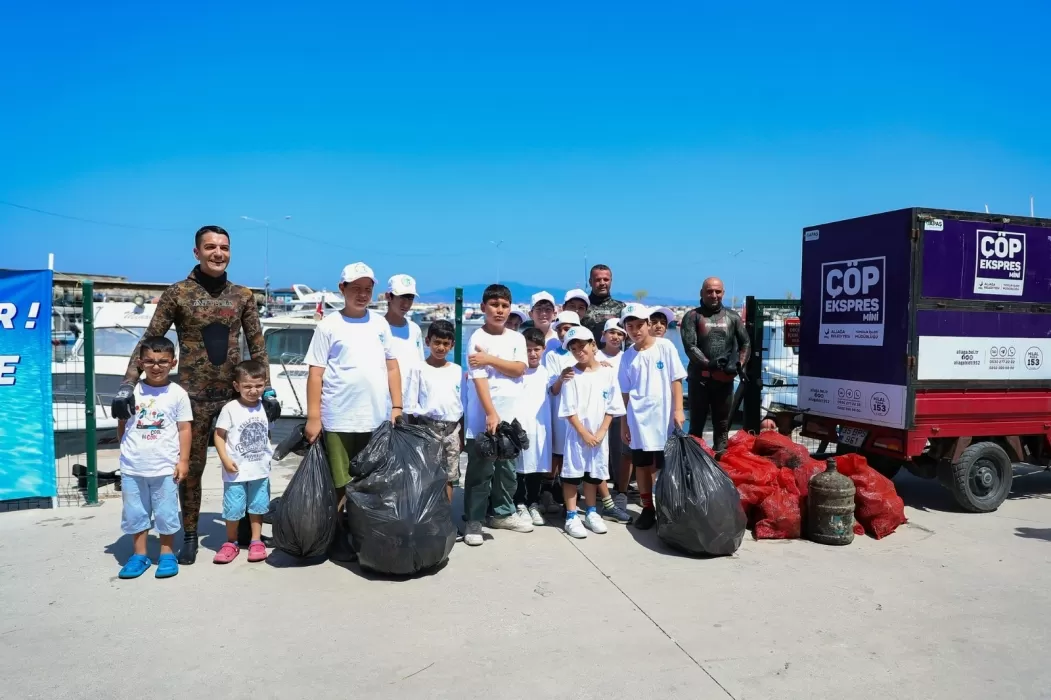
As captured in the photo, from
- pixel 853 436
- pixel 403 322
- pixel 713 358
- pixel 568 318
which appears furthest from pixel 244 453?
pixel 853 436

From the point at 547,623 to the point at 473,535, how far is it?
1356mm

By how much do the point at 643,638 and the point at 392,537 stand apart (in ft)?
4.96

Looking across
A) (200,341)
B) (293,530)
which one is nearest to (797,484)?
(293,530)

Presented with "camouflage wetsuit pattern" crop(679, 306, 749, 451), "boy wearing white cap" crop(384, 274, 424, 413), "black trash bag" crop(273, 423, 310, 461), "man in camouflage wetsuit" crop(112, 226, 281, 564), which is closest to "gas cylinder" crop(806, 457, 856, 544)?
"camouflage wetsuit pattern" crop(679, 306, 749, 451)

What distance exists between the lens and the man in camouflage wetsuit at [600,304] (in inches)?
257

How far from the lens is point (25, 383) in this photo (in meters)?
5.51

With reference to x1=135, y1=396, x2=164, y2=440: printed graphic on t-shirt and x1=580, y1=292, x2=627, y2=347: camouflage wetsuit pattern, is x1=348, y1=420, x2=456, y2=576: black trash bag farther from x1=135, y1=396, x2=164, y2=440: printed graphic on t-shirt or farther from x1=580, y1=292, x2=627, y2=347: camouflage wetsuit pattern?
x1=580, y1=292, x2=627, y2=347: camouflage wetsuit pattern

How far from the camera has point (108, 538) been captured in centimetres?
499

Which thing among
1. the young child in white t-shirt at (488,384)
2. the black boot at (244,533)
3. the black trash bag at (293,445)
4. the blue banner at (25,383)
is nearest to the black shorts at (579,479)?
the young child in white t-shirt at (488,384)

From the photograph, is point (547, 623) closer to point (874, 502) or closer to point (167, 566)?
point (167, 566)

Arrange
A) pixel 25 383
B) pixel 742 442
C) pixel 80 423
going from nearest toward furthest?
pixel 25 383 → pixel 742 442 → pixel 80 423

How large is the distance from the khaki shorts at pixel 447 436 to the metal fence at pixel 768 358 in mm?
3796

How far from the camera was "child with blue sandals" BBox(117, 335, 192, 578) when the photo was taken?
4199mm

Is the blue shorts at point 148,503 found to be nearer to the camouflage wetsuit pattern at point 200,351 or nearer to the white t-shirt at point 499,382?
the camouflage wetsuit pattern at point 200,351
